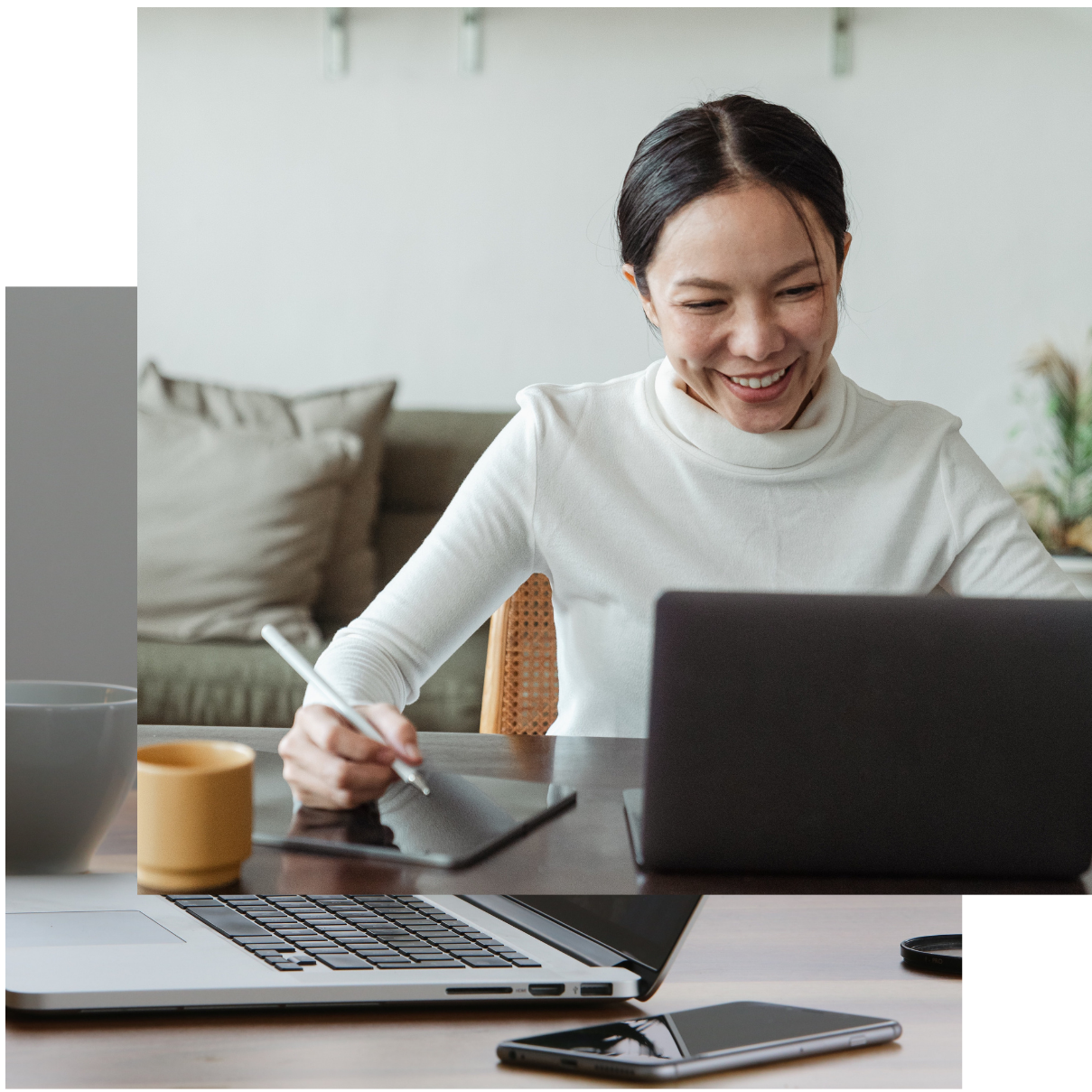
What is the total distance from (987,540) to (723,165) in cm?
Answer: 22

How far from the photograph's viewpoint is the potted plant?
0.50m

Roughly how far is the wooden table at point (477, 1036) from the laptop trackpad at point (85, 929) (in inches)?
1.9

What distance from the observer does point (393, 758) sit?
430 millimetres

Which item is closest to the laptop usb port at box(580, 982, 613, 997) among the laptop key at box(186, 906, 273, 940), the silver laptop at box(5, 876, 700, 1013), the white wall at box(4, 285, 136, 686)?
the silver laptop at box(5, 876, 700, 1013)

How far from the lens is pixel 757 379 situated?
1.55 ft

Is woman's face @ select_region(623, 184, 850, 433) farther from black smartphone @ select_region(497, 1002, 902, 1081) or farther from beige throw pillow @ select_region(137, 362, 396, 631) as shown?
black smartphone @ select_region(497, 1002, 902, 1081)

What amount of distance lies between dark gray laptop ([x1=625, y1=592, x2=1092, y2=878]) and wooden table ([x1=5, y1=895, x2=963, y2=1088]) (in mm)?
28

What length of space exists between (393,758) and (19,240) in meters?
0.25

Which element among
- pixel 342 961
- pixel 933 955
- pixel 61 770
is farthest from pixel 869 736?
pixel 61 770

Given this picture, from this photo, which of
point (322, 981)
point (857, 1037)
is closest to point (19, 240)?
point (322, 981)

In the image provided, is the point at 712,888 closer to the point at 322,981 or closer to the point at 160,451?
the point at 322,981

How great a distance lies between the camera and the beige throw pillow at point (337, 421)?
536 mm

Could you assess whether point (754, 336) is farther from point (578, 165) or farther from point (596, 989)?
point (596, 989)

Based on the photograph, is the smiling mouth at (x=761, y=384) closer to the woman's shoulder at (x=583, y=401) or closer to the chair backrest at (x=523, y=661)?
the woman's shoulder at (x=583, y=401)
